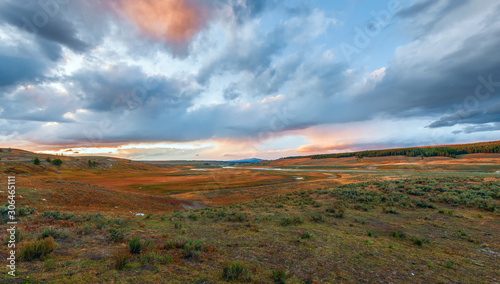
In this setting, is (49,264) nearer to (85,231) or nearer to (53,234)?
(53,234)

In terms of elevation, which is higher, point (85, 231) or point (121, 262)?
point (121, 262)

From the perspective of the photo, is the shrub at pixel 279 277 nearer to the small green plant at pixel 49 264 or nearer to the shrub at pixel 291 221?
the small green plant at pixel 49 264

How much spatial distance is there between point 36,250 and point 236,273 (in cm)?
719

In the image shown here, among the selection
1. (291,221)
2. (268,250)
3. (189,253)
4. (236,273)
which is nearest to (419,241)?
(291,221)

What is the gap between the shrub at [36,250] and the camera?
6.70 m

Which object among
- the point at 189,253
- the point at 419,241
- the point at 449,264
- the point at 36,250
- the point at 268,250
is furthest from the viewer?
the point at 419,241

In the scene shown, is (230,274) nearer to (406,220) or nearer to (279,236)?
(279,236)

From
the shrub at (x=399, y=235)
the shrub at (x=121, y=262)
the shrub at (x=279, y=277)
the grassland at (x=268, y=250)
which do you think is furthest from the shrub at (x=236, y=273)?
the shrub at (x=399, y=235)

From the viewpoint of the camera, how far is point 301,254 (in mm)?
8906

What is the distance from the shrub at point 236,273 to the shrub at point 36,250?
6.53 m

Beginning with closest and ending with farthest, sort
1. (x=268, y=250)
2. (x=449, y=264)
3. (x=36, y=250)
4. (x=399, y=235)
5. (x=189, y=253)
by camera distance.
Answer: (x=36, y=250) < (x=189, y=253) < (x=449, y=264) < (x=268, y=250) < (x=399, y=235)

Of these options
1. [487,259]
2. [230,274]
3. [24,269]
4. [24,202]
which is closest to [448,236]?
[487,259]

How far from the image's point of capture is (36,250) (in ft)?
22.9

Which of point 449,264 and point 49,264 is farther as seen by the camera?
point 449,264
